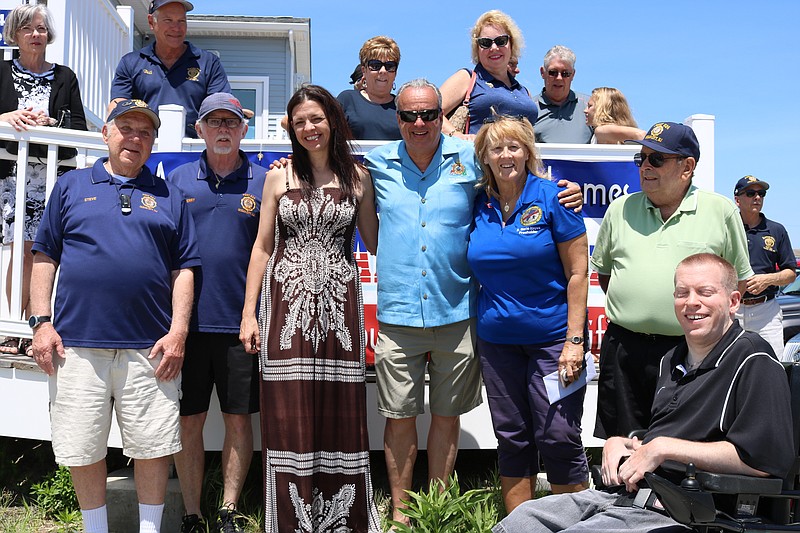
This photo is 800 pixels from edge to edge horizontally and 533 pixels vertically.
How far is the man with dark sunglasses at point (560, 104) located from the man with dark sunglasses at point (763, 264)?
89.0 inches

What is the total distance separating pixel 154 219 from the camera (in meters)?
3.80

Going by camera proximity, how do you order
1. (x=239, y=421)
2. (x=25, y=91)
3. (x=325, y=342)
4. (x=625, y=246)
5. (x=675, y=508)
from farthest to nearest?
(x=25, y=91) < (x=239, y=421) < (x=325, y=342) < (x=625, y=246) < (x=675, y=508)

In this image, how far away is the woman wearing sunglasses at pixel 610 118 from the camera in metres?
5.46

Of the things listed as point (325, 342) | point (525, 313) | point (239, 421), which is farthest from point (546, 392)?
point (239, 421)

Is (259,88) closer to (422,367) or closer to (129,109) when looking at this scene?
(129,109)

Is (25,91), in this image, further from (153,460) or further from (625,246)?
(625,246)

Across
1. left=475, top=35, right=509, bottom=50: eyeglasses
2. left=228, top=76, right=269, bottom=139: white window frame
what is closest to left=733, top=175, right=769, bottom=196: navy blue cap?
left=475, top=35, right=509, bottom=50: eyeglasses

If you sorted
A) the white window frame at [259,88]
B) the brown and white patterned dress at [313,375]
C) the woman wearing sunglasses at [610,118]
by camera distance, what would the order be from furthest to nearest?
1. the white window frame at [259,88]
2. the woman wearing sunglasses at [610,118]
3. the brown and white patterned dress at [313,375]

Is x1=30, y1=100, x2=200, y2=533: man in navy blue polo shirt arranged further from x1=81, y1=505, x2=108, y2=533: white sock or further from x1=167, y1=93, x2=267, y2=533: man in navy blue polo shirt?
x1=167, y1=93, x2=267, y2=533: man in navy blue polo shirt

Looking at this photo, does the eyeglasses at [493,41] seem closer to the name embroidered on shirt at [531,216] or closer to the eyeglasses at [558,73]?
A: the eyeglasses at [558,73]

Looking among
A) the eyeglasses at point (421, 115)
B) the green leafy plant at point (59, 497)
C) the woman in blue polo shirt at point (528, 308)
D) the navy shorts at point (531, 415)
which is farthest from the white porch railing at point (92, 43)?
the navy shorts at point (531, 415)

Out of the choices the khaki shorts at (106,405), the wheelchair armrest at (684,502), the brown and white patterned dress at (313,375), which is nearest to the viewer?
the wheelchair armrest at (684,502)

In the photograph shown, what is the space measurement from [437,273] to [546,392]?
0.78 m

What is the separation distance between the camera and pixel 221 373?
4168 millimetres
